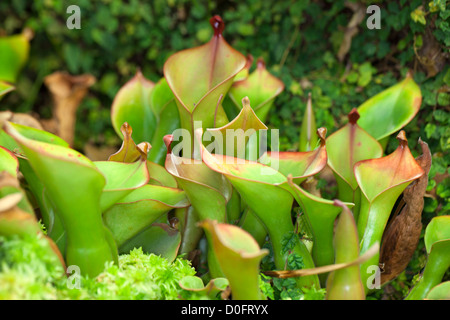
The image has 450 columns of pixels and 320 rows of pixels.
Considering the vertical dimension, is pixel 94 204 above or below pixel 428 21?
below

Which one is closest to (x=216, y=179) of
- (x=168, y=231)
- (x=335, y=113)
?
(x=168, y=231)

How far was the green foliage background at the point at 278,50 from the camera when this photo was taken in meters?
1.13

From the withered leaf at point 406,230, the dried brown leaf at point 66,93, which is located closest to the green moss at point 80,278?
the withered leaf at point 406,230

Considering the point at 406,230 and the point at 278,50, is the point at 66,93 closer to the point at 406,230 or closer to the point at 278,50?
the point at 278,50

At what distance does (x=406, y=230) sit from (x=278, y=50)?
0.79m

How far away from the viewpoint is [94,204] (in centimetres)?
73

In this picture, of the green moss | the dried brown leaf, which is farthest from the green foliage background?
the green moss

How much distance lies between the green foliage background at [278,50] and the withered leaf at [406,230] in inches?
6.2

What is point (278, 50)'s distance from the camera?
4.88 feet

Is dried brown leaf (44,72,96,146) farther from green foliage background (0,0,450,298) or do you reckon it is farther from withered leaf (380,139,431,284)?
withered leaf (380,139,431,284)

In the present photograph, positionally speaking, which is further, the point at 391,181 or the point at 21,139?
the point at 391,181

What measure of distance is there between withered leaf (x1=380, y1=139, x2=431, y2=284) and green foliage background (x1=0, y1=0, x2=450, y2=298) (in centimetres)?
16
